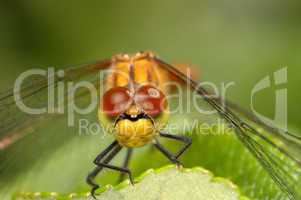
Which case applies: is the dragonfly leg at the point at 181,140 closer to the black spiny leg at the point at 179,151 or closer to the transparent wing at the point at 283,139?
the black spiny leg at the point at 179,151

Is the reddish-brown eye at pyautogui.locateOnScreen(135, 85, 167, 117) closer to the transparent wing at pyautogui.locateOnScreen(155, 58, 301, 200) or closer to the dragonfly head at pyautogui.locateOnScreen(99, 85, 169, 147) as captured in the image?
the dragonfly head at pyautogui.locateOnScreen(99, 85, 169, 147)

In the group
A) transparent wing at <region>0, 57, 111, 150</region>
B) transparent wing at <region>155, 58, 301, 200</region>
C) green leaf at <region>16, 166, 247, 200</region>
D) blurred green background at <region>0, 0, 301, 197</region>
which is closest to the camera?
green leaf at <region>16, 166, 247, 200</region>

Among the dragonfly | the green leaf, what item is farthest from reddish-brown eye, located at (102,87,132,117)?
the green leaf

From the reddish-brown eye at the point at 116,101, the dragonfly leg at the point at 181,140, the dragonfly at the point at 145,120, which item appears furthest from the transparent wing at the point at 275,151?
the reddish-brown eye at the point at 116,101

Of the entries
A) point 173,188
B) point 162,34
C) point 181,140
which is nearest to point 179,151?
point 181,140

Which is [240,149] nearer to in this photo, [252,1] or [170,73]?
[170,73]

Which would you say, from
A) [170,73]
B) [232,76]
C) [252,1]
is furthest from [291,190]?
[252,1]

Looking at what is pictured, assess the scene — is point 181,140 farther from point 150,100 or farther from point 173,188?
point 173,188
